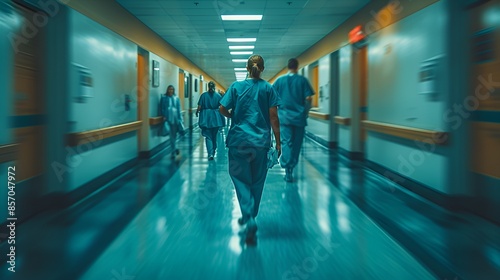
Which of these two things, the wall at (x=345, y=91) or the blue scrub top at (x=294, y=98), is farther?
the wall at (x=345, y=91)

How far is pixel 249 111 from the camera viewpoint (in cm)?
356

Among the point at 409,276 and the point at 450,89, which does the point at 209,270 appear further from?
the point at 450,89

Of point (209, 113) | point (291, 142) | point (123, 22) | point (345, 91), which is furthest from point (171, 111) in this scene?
point (345, 91)

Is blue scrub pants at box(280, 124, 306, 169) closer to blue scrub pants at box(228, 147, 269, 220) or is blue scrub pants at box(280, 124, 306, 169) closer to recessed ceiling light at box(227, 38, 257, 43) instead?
blue scrub pants at box(228, 147, 269, 220)

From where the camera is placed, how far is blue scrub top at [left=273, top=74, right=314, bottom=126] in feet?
18.7

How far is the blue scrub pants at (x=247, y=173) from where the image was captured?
3.52m

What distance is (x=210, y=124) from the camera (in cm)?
797

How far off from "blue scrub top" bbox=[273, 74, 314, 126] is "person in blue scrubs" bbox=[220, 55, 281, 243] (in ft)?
6.86

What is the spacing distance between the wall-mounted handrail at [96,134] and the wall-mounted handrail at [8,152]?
1.00 metres

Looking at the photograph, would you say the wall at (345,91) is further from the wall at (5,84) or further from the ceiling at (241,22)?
the wall at (5,84)

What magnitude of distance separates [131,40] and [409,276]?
6.15m

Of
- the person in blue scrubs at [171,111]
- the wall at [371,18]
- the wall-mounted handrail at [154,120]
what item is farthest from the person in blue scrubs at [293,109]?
the wall-mounted handrail at [154,120]

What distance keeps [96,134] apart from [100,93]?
2.13ft

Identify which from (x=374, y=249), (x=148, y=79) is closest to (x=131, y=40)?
(x=148, y=79)
